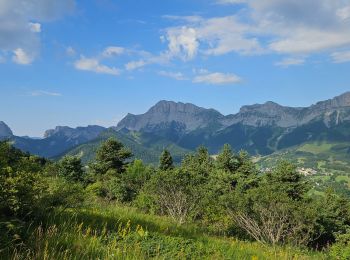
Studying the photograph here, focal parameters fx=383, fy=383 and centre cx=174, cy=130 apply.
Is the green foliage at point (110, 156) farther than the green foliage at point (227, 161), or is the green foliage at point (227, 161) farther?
the green foliage at point (110, 156)

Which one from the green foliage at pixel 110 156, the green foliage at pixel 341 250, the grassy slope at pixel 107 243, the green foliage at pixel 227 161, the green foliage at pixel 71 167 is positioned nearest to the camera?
the grassy slope at pixel 107 243

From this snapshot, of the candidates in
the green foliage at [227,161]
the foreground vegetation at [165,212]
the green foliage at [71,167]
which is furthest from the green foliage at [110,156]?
the green foliage at [227,161]

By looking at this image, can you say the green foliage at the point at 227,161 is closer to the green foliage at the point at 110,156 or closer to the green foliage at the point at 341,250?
the green foliage at the point at 110,156

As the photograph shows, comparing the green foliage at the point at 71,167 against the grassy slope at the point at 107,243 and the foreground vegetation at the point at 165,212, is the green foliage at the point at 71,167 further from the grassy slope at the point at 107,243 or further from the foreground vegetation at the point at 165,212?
the grassy slope at the point at 107,243

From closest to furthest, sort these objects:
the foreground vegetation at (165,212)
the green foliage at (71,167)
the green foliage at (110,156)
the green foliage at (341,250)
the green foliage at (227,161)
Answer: the foreground vegetation at (165,212) < the green foliage at (341,250) < the green foliage at (227,161) < the green foliage at (71,167) < the green foliage at (110,156)

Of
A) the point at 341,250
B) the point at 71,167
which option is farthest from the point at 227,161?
the point at 341,250

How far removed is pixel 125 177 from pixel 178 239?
161 ft

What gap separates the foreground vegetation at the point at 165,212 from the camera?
A: 634 centimetres

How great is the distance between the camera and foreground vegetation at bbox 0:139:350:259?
634cm

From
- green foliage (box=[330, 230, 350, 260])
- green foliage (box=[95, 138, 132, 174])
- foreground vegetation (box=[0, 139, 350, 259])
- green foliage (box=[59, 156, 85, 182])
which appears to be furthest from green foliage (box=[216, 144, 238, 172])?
green foliage (box=[330, 230, 350, 260])

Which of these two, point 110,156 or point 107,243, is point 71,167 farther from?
point 107,243

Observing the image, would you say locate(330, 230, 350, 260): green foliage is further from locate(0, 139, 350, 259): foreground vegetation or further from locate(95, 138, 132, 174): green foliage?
locate(95, 138, 132, 174): green foliage

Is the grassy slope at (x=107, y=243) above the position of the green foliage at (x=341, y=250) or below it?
above

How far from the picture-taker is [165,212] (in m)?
33.8
